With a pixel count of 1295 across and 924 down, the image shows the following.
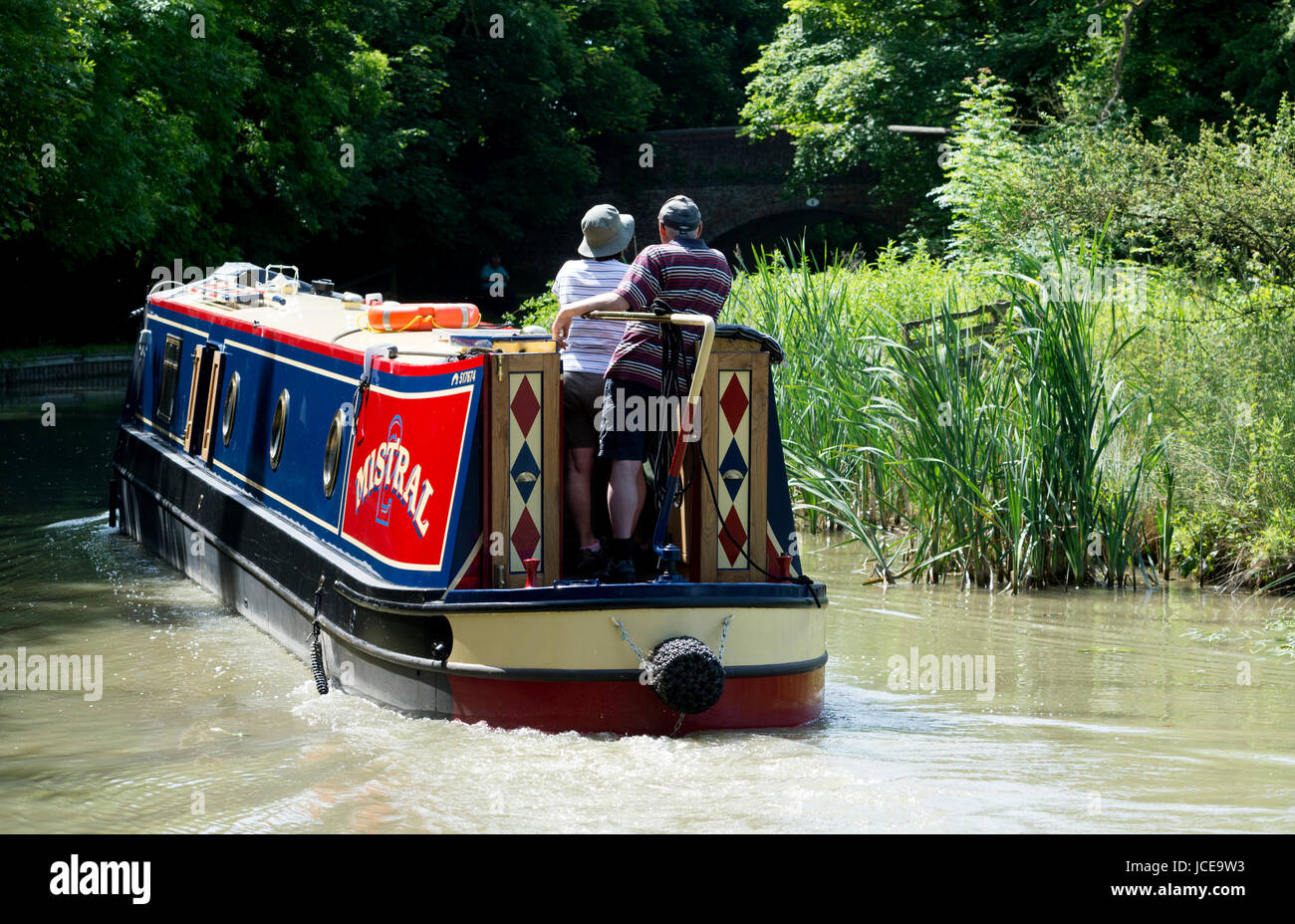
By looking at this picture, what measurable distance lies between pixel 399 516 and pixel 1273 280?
7.11m

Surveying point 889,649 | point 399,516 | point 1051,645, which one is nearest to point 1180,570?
point 1051,645

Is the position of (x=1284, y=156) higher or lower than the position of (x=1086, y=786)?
higher

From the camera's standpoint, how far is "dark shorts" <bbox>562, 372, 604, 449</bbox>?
6527mm

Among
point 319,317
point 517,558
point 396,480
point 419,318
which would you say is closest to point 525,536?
point 517,558

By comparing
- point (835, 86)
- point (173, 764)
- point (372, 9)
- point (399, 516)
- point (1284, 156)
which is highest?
point (372, 9)

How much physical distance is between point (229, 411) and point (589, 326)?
13.0 feet

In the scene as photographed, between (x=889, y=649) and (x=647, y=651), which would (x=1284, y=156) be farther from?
(x=647, y=651)

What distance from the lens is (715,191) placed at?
133ft

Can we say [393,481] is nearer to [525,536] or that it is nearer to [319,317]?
[525,536]

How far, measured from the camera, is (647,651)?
6.13 meters

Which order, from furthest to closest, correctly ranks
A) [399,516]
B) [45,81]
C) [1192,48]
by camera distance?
1. [1192,48]
2. [45,81]
3. [399,516]

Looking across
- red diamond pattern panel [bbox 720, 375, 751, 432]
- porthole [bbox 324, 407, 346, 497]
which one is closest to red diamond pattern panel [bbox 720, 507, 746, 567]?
red diamond pattern panel [bbox 720, 375, 751, 432]

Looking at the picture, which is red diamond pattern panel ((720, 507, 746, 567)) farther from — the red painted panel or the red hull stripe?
the red painted panel

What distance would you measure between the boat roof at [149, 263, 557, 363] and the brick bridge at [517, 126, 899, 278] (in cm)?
2688
